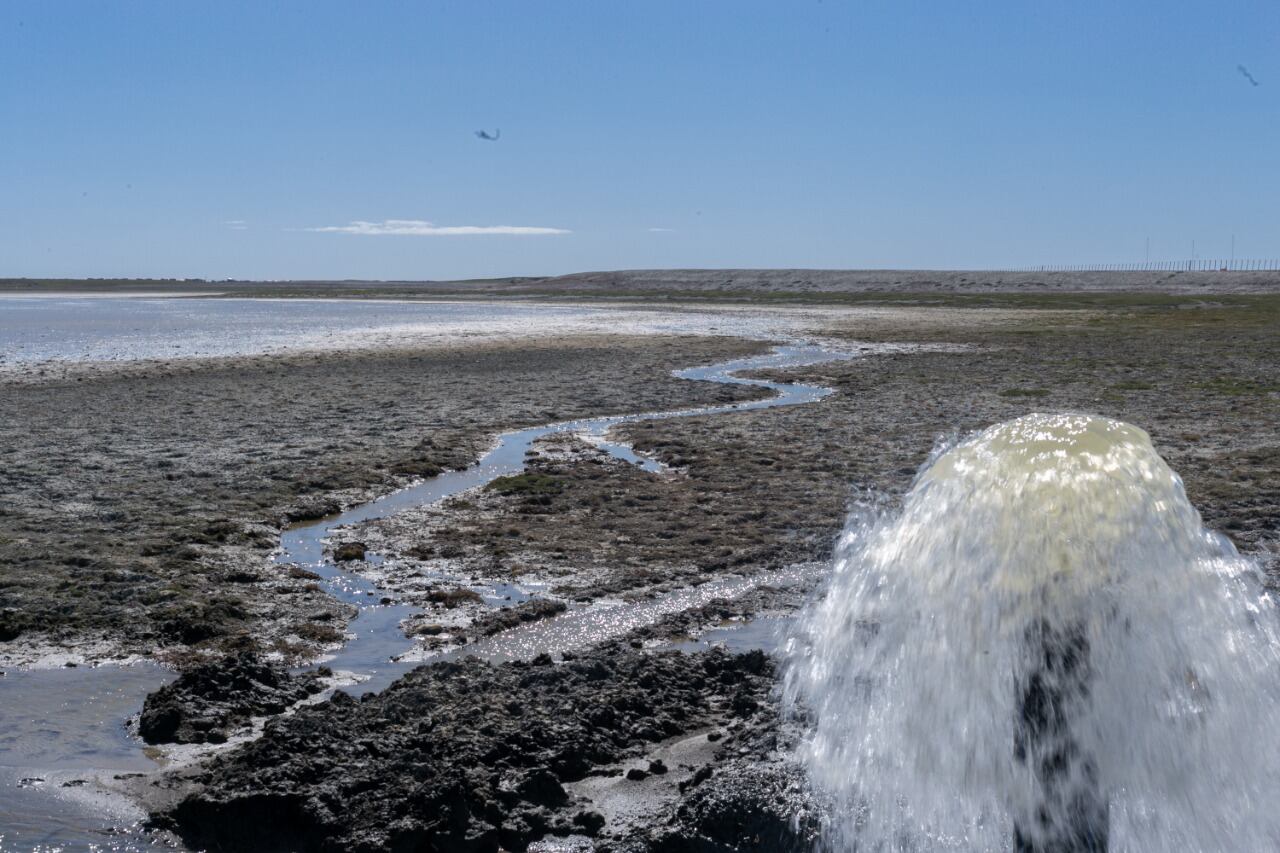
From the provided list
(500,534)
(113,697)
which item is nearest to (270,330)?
(500,534)

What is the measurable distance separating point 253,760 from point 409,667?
2440mm

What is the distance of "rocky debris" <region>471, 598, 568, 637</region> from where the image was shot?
9656 mm

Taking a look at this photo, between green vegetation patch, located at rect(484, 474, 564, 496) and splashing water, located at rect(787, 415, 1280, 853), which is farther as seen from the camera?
green vegetation patch, located at rect(484, 474, 564, 496)

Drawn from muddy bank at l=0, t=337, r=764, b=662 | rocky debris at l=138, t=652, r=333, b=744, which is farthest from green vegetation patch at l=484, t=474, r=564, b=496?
rocky debris at l=138, t=652, r=333, b=744

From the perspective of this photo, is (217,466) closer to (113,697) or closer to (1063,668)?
(113,697)

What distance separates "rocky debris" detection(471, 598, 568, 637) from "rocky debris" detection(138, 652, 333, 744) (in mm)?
1704

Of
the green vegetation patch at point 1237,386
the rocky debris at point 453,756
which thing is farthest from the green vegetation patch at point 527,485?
the green vegetation patch at point 1237,386

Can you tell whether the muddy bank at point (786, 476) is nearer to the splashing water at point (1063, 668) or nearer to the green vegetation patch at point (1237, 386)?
the green vegetation patch at point (1237, 386)

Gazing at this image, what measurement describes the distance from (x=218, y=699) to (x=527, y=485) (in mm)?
7981

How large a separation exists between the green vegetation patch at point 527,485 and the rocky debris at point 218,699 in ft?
22.9

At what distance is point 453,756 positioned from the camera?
6359mm

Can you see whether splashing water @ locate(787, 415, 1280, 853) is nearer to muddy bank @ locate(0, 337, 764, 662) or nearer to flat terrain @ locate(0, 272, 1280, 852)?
flat terrain @ locate(0, 272, 1280, 852)

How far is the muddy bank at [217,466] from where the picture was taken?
390 inches

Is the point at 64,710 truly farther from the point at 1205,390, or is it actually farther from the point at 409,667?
the point at 1205,390
